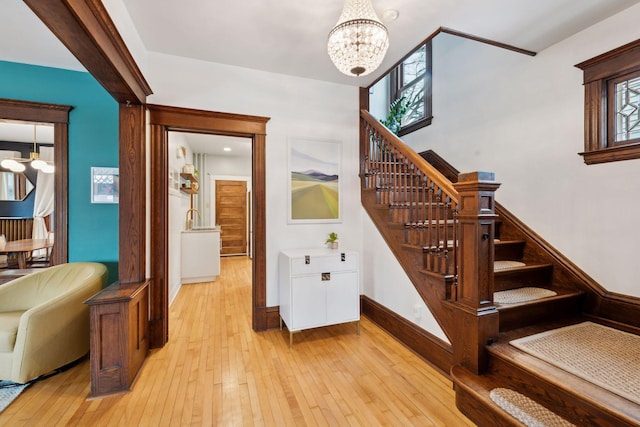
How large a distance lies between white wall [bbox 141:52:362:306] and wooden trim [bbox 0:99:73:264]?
1.06 meters

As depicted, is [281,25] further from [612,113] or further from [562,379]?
[562,379]

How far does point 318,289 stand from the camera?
2637mm

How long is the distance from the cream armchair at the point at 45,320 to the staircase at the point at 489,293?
9.27ft

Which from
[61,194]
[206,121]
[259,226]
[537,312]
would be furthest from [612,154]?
[61,194]

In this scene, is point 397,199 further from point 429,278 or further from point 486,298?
point 486,298

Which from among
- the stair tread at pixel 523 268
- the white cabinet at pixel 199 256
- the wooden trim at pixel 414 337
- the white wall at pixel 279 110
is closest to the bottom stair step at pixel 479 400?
the wooden trim at pixel 414 337

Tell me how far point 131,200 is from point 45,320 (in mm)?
1046

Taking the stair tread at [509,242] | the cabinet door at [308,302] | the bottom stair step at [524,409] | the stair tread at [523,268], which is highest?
the stair tread at [509,242]

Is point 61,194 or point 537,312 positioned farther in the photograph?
point 61,194

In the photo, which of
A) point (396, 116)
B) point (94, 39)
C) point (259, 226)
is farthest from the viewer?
point (396, 116)

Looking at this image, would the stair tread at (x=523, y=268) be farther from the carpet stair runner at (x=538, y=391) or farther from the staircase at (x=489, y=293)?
the carpet stair runner at (x=538, y=391)

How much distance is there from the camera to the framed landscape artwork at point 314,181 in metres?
3.09

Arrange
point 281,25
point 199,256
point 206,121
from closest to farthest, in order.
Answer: point 281,25, point 206,121, point 199,256

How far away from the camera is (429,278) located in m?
2.17
